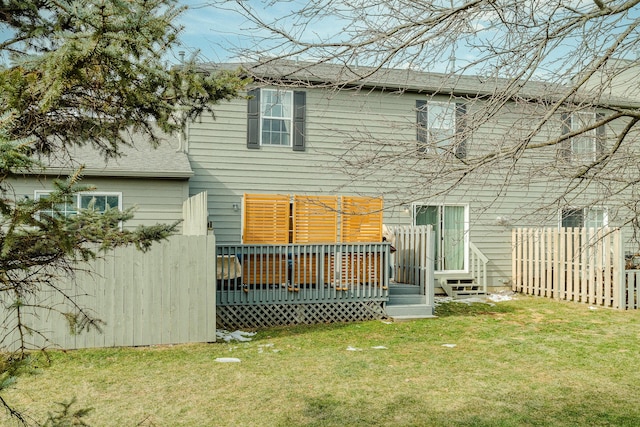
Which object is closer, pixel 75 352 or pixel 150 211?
pixel 75 352

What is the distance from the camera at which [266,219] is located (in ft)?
36.3

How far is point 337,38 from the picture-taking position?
3.99m

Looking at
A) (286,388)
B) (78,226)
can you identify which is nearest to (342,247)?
(286,388)

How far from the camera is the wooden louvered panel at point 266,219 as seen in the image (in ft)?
36.0

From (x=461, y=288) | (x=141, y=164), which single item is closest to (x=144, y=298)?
(x=141, y=164)

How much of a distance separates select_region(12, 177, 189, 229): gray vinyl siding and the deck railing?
2.80 meters

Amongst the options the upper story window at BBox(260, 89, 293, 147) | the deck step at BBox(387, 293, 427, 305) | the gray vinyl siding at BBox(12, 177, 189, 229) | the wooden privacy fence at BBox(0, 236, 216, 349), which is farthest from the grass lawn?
the upper story window at BBox(260, 89, 293, 147)

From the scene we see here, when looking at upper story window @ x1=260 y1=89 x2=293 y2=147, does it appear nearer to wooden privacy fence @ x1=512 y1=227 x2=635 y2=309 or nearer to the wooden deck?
the wooden deck

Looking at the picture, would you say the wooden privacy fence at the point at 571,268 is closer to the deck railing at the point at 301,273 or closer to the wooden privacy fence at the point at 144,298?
the deck railing at the point at 301,273

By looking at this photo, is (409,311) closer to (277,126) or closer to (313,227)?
(313,227)

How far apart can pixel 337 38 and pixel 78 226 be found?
2.15m

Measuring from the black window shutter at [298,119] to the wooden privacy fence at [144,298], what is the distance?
19.0 ft

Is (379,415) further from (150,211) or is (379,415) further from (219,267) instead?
(150,211)

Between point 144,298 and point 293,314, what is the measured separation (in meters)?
3.37
